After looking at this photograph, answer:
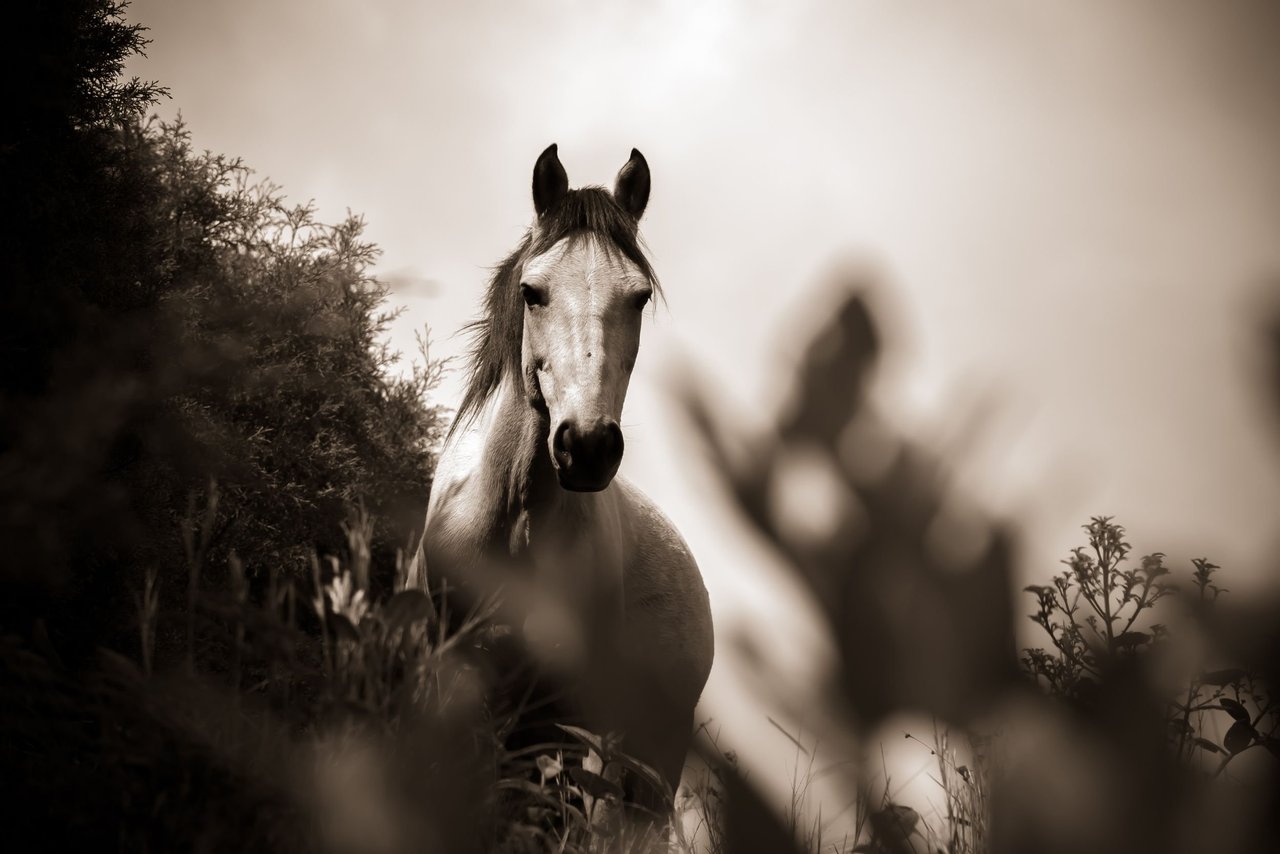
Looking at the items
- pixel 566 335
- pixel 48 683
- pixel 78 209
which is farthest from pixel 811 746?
pixel 78 209

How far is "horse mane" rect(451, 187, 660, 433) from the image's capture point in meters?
4.09

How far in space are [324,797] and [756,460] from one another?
1.08m

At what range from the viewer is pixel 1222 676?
522mm

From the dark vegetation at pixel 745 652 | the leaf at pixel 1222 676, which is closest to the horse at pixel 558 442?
the dark vegetation at pixel 745 652

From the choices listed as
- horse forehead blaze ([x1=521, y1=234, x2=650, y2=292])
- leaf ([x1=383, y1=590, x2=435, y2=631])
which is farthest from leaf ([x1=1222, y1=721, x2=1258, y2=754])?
horse forehead blaze ([x1=521, y1=234, x2=650, y2=292])

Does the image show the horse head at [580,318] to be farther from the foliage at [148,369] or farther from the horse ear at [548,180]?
the foliage at [148,369]

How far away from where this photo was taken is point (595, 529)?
4055mm

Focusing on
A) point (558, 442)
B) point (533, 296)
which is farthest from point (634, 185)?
point (558, 442)

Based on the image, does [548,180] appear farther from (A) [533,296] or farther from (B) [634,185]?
(A) [533,296]

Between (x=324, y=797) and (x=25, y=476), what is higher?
(x=25, y=476)

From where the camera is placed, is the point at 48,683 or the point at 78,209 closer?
the point at 48,683

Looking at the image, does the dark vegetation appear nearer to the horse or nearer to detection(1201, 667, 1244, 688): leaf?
detection(1201, 667, 1244, 688): leaf

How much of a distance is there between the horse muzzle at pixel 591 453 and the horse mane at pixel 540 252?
984mm

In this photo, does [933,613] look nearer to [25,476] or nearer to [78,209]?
[25,476]
